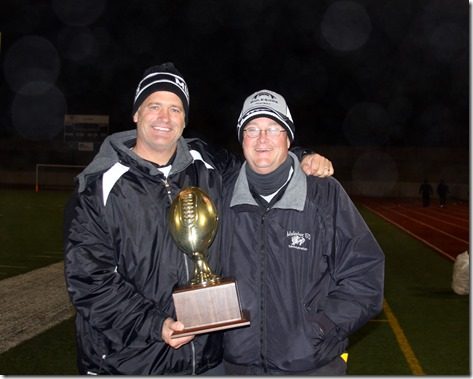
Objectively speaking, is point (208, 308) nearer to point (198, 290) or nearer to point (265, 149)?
point (198, 290)

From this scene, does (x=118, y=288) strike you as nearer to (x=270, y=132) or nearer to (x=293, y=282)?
(x=293, y=282)

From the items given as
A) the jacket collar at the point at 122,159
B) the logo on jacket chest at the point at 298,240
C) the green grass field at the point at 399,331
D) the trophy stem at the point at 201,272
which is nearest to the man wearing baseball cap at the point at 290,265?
the logo on jacket chest at the point at 298,240

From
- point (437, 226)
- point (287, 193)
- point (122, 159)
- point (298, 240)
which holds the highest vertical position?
point (122, 159)

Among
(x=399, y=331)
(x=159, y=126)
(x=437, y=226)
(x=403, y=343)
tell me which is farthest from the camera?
(x=437, y=226)

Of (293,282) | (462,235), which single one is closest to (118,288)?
(293,282)

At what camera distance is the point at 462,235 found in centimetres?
1421

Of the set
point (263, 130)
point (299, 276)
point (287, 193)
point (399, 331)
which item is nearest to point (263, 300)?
point (299, 276)

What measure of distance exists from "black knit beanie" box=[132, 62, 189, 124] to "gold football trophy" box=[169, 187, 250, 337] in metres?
0.46

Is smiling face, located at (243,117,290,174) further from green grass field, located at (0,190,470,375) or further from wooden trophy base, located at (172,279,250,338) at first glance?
green grass field, located at (0,190,470,375)

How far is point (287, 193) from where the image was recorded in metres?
2.29

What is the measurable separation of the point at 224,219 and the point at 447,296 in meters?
5.78

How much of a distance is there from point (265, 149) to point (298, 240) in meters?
0.37

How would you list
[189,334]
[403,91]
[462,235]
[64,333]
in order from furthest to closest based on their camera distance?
[403,91], [462,235], [64,333], [189,334]

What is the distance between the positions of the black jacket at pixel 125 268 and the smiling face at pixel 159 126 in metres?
0.08
